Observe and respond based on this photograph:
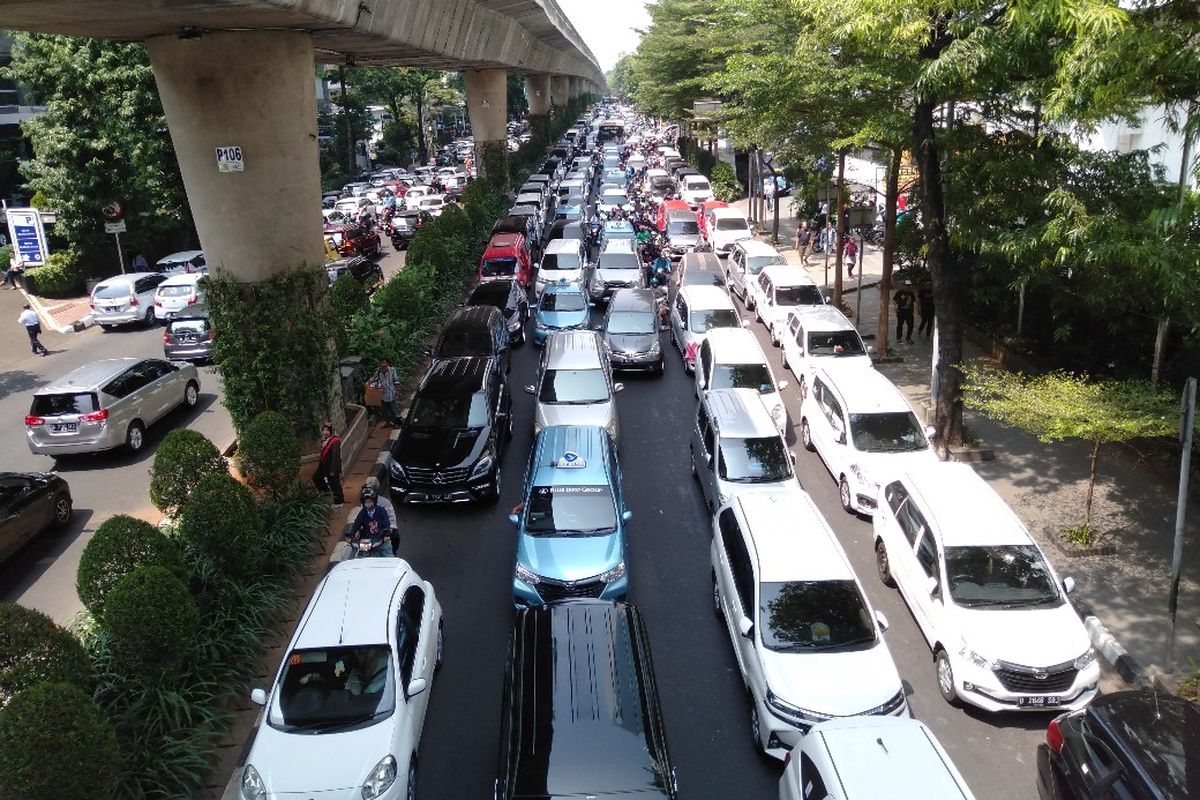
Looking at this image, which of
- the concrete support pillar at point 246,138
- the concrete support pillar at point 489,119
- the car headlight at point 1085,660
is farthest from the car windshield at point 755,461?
the concrete support pillar at point 489,119

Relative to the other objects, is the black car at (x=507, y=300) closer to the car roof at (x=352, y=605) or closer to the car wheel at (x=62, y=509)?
the car wheel at (x=62, y=509)

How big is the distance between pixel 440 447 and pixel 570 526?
11.8ft

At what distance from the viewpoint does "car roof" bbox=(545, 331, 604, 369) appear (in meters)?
15.9

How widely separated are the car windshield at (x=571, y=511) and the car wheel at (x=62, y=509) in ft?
25.5

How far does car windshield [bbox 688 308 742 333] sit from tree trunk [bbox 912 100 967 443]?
17.3 ft

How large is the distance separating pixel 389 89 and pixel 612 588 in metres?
65.1

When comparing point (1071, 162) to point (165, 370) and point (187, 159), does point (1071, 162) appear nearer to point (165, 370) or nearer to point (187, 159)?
point (187, 159)

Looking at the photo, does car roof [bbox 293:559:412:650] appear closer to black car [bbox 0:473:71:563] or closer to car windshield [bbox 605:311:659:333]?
black car [bbox 0:473:71:563]

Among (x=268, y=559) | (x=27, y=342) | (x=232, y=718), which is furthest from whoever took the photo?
(x=27, y=342)

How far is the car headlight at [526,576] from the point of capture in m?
10.2

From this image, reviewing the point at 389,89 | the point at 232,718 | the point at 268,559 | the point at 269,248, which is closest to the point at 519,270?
the point at 269,248

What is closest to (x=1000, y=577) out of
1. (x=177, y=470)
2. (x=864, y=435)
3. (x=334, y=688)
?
(x=864, y=435)

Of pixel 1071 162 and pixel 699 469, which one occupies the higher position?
pixel 1071 162

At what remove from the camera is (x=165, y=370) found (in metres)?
17.9
